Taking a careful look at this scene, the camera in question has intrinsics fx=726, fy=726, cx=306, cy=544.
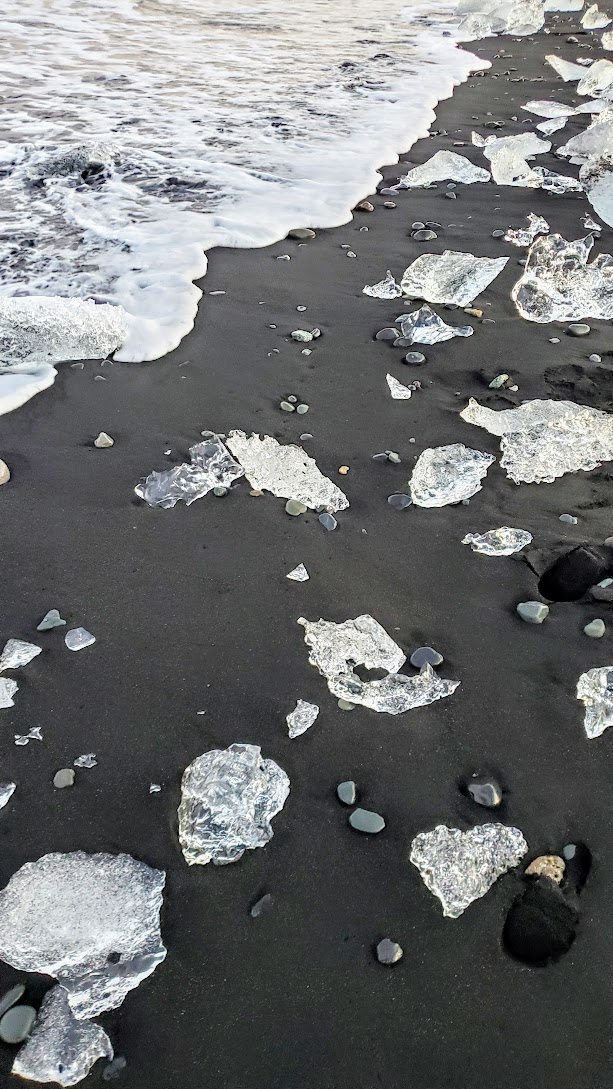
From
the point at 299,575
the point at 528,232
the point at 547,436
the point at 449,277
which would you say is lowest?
the point at 299,575

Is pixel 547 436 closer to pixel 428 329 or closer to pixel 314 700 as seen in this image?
pixel 428 329

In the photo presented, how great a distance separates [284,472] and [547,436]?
1.04m

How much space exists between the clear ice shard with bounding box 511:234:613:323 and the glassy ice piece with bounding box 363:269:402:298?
60 centimetres

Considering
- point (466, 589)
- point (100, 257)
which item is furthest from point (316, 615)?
point (100, 257)

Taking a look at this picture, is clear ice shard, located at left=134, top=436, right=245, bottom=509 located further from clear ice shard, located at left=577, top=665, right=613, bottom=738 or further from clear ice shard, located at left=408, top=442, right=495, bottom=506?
clear ice shard, located at left=577, top=665, right=613, bottom=738

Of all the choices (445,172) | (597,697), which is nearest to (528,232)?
(445,172)

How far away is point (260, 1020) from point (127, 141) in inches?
248

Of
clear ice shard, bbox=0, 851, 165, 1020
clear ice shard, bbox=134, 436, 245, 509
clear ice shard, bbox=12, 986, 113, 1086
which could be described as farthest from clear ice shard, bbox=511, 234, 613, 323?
clear ice shard, bbox=12, 986, 113, 1086

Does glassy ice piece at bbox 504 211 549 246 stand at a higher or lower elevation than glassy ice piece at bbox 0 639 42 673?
higher

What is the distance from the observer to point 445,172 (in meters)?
5.10

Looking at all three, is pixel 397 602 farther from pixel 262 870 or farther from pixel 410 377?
pixel 410 377

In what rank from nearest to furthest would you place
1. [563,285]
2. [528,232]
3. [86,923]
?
[86,923] < [563,285] < [528,232]

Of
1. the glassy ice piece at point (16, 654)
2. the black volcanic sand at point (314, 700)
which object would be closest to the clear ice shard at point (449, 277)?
the black volcanic sand at point (314, 700)

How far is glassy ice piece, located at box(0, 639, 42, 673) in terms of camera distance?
6.86ft
